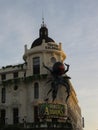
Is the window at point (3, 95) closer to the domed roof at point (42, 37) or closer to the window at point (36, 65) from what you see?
the window at point (36, 65)

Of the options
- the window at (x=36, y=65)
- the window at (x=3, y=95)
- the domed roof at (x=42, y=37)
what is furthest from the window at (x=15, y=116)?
the domed roof at (x=42, y=37)

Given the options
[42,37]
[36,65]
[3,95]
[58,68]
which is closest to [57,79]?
[58,68]

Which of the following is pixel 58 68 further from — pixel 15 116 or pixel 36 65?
pixel 15 116

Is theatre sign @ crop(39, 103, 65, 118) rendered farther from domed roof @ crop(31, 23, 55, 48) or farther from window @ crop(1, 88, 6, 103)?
domed roof @ crop(31, 23, 55, 48)

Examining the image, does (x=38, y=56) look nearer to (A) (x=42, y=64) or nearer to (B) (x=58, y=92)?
(A) (x=42, y=64)

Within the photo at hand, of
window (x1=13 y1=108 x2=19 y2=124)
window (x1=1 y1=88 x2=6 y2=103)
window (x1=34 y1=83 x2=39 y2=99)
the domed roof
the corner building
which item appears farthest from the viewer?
the domed roof

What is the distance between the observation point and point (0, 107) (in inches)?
3110

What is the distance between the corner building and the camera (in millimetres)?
71625

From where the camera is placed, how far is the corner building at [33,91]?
71.6 m

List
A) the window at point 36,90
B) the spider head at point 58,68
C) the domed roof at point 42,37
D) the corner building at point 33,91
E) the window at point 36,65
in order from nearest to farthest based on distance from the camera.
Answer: the corner building at point 33,91, the spider head at point 58,68, the window at point 36,90, the window at point 36,65, the domed roof at point 42,37

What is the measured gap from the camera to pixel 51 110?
233ft

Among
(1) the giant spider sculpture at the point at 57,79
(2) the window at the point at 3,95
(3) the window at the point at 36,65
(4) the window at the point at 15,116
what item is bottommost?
(4) the window at the point at 15,116

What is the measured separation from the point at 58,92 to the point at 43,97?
319cm

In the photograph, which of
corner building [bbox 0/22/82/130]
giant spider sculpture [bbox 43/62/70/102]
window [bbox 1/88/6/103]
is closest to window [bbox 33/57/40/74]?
corner building [bbox 0/22/82/130]
